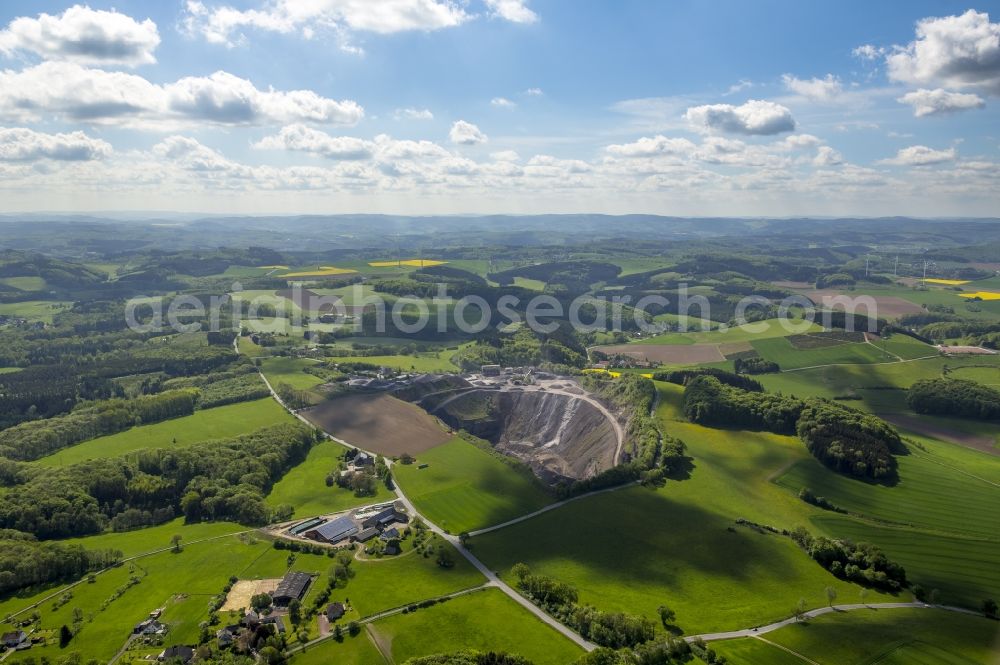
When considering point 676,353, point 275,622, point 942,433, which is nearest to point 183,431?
point 275,622

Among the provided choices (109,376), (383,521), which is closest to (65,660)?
(383,521)

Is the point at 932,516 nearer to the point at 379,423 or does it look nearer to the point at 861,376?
the point at 861,376

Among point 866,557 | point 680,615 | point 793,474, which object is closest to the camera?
point 680,615

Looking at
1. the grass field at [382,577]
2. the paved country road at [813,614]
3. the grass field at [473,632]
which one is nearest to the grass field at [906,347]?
the paved country road at [813,614]

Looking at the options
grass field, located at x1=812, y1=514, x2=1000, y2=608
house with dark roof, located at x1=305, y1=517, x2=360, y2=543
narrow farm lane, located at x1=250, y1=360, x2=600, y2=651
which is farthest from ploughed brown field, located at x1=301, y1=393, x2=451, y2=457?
grass field, located at x1=812, y1=514, x2=1000, y2=608

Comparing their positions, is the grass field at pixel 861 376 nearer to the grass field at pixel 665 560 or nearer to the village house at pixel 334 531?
the grass field at pixel 665 560

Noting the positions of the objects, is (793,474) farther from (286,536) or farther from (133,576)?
(133,576)

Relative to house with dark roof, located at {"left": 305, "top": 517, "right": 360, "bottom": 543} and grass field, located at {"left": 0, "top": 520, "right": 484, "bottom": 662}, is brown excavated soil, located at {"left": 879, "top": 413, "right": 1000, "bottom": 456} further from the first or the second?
house with dark roof, located at {"left": 305, "top": 517, "right": 360, "bottom": 543}
